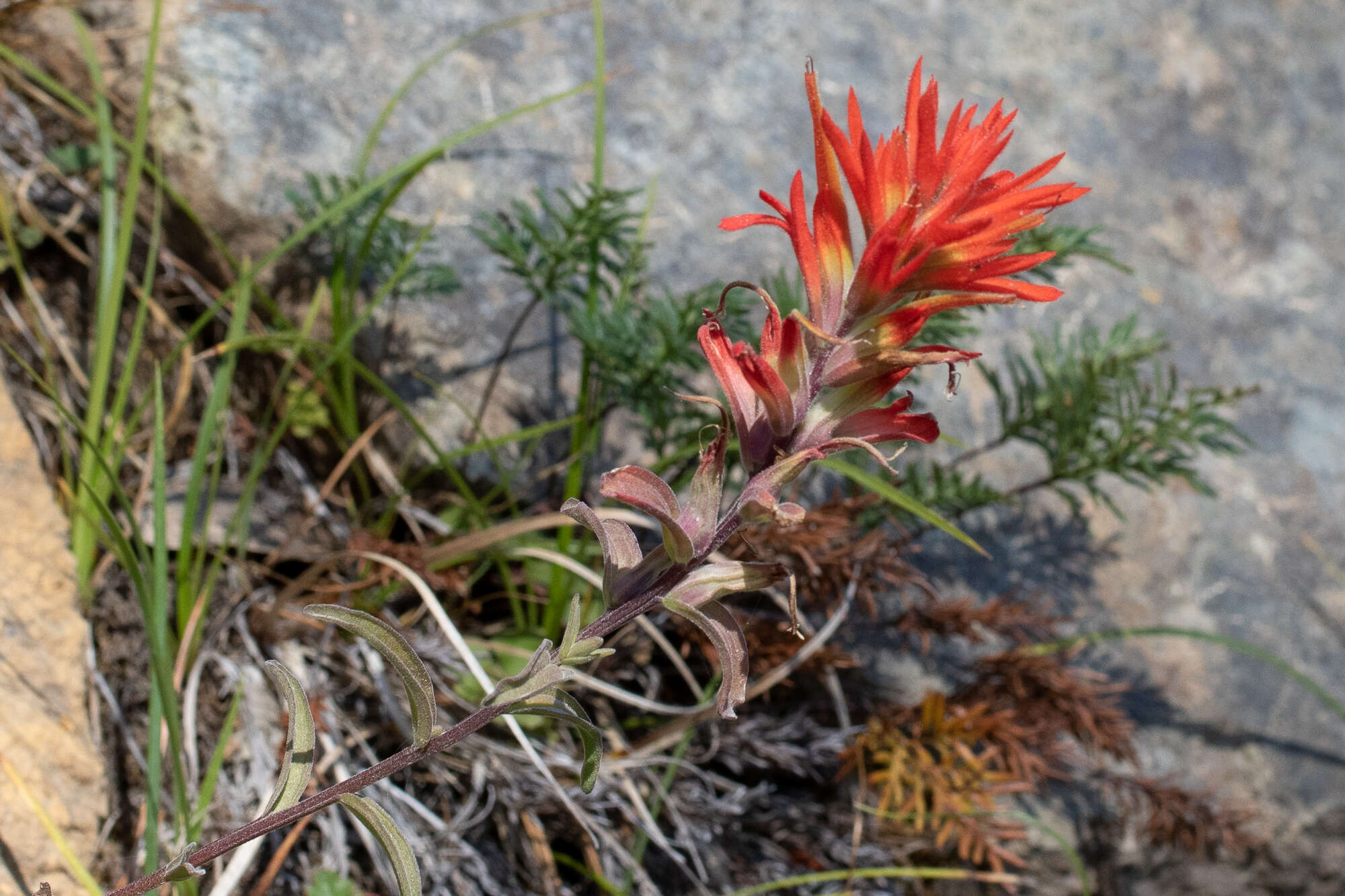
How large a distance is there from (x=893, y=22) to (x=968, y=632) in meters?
1.65

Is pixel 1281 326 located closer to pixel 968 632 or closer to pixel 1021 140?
pixel 1021 140

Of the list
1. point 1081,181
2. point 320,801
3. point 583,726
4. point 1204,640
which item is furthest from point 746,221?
point 1081,181

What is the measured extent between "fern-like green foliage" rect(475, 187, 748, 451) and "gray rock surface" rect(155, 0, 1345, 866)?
28cm

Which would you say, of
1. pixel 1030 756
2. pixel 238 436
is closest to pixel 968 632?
pixel 1030 756

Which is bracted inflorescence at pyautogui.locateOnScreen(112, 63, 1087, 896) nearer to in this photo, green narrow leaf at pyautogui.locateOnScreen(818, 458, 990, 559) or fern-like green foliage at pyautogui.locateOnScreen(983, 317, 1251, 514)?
green narrow leaf at pyautogui.locateOnScreen(818, 458, 990, 559)

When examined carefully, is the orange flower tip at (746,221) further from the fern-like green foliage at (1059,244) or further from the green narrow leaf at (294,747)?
the fern-like green foliage at (1059,244)

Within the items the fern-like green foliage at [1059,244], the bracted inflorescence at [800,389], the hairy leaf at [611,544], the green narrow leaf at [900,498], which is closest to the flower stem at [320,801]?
the bracted inflorescence at [800,389]

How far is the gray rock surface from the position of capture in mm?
2104

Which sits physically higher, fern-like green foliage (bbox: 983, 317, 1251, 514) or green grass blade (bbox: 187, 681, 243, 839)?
fern-like green foliage (bbox: 983, 317, 1251, 514)

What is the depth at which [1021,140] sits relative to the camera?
257cm

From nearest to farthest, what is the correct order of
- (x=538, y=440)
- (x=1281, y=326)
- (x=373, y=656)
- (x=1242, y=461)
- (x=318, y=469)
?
(x=373, y=656), (x=538, y=440), (x=318, y=469), (x=1242, y=461), (x=1281, y=326)

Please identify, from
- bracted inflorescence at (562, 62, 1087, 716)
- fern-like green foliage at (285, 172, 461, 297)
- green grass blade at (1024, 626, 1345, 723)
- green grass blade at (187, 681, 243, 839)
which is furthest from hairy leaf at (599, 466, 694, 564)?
green grass blade at (1024, 626, 1345, 723)

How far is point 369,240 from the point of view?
1767mm

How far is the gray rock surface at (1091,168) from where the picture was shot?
6.90 ft
